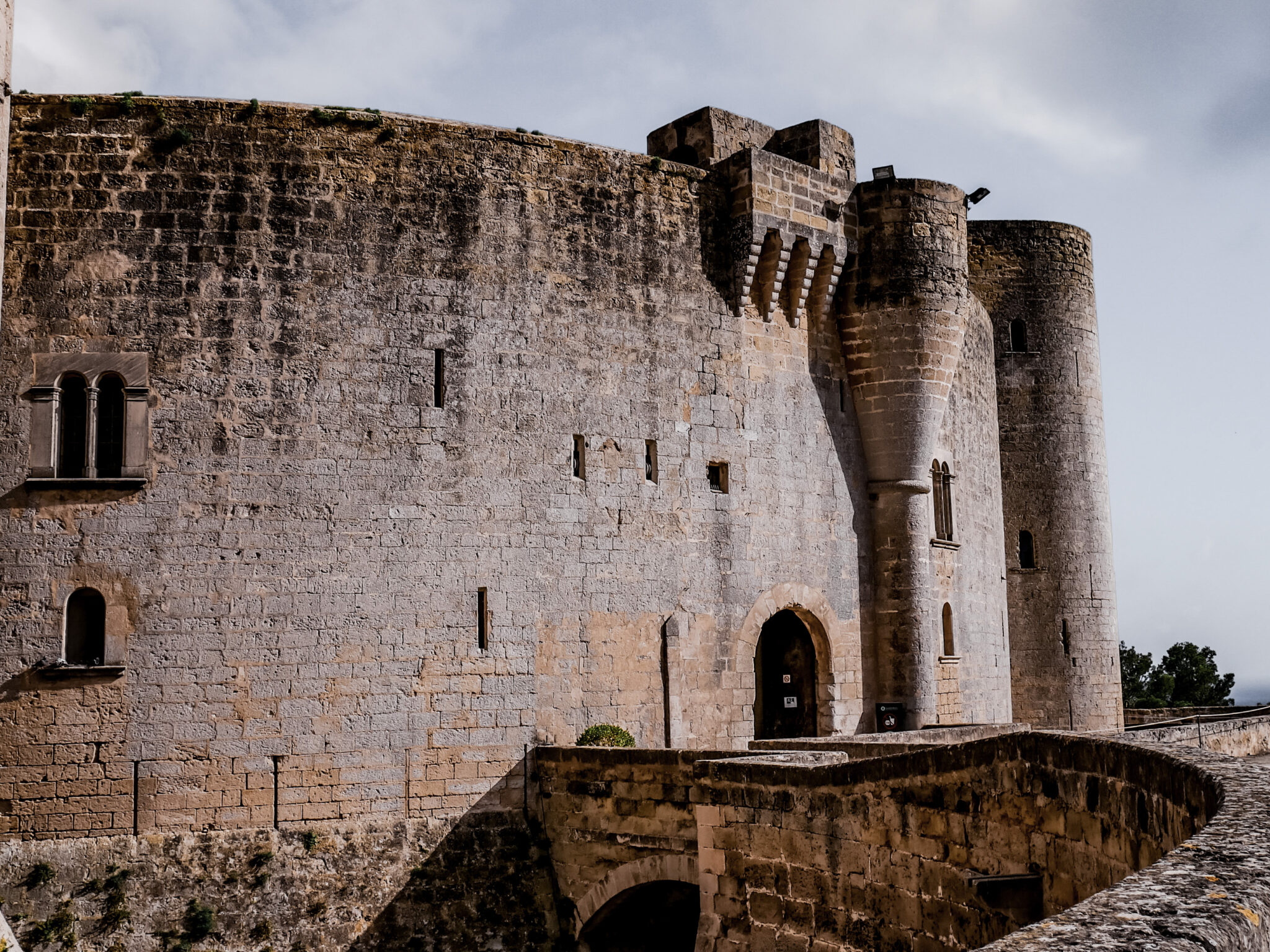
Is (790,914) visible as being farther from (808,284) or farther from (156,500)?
(808,284)

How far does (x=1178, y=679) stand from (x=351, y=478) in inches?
1397

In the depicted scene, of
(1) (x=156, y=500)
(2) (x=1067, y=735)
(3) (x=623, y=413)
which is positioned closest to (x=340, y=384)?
(1) (x=156, y=500)

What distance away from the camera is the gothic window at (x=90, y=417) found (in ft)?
41.4

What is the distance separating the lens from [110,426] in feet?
42.3

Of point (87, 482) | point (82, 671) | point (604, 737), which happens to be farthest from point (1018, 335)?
point (82, 671)

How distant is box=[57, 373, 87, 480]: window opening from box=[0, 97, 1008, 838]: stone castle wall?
1.07ft

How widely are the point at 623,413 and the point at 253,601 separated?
4481mm

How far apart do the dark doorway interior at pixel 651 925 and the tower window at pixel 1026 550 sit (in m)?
12.7

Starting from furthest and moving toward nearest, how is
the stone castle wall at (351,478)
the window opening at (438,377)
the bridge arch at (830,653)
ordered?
the bridge arch at (830,653), the window opening at (438,377), the stone castle wall at (351,478)

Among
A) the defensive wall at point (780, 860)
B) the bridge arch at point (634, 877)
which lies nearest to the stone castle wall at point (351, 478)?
the defensive wall at point (780, 860)

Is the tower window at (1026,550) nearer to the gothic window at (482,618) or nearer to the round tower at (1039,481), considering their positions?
the round tower at (1039,481)

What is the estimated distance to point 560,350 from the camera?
14539 mm

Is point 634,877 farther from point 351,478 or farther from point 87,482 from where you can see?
point 87,482

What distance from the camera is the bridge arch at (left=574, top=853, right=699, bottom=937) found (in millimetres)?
11797
